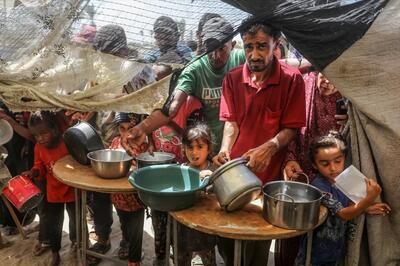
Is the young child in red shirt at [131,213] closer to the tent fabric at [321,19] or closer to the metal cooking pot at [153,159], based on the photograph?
the metal cooking pot at [153,159]

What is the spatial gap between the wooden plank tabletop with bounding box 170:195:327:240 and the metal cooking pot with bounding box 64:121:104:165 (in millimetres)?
1063

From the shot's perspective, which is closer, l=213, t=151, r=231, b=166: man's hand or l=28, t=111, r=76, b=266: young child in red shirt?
l=213, t=151, r=231, b=166: man's hand

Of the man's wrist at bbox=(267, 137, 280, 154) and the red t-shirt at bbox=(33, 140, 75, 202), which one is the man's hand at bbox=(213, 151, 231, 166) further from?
the red t-shirt at bbox=(33, 140, 75, 202)

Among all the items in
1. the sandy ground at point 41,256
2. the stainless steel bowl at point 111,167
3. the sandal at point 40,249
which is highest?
the stainless steel bowl at point 111,167

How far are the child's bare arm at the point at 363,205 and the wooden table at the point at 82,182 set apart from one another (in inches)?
49.1

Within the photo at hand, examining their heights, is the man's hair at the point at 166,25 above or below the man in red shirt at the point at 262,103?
above

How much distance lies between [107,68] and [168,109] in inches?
18.8

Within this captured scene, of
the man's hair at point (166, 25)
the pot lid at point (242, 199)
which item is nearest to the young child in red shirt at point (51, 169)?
the man's hair at point (166, 25)

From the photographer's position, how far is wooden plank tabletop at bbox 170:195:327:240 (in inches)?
70.0

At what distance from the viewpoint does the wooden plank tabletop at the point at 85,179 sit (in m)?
2.35

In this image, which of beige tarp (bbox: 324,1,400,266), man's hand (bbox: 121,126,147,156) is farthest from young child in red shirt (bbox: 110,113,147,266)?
beige tarp (bbox: 324,1,400,266)

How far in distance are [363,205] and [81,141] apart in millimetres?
1911

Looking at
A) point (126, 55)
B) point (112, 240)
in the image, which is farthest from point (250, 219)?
point (112, 240)

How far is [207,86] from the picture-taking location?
2.79 meters
